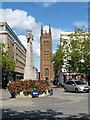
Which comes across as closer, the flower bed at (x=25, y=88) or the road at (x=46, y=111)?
the road at (x=46, y=111)

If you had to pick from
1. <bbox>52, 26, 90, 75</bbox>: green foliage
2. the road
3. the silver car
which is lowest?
the road

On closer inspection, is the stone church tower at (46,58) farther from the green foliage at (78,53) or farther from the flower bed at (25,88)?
the flower bed at (25,88)

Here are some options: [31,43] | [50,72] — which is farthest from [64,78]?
[50,72]

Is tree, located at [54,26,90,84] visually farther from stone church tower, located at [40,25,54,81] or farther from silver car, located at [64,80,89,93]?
stone church tower, located at [40,25,54,81]

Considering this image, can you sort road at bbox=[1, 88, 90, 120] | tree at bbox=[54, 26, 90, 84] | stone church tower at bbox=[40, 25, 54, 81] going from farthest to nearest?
stone church tower at bbox=[40, 25, 54, 81]
tree at bbox=[54, 26, 90, 84]
road at bbox=[1, 88, 90, 120]

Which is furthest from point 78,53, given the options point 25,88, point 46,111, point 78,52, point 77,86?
point 46,111

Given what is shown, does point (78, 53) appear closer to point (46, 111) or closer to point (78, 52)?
point (78, 52)

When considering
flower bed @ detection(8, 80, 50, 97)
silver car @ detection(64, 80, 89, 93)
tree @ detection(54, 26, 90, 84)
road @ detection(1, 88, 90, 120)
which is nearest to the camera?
road @ detection(1, 88, 90, 120)

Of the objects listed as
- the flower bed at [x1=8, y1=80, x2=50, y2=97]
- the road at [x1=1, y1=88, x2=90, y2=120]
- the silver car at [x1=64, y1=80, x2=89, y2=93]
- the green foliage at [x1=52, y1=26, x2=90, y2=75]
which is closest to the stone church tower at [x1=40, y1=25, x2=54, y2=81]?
the green foliage at [x1=52, y1=26, x2=90, y2=75]

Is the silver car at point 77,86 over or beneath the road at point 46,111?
over

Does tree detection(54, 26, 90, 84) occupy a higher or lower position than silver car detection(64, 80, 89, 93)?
higher

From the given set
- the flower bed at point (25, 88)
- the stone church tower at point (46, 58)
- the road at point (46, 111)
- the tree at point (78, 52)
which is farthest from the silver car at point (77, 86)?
the stone church tower at point (46, 58)

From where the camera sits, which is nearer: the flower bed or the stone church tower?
the flower bed

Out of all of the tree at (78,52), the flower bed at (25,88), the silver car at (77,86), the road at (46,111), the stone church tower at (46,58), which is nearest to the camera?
the road at (46,111)
